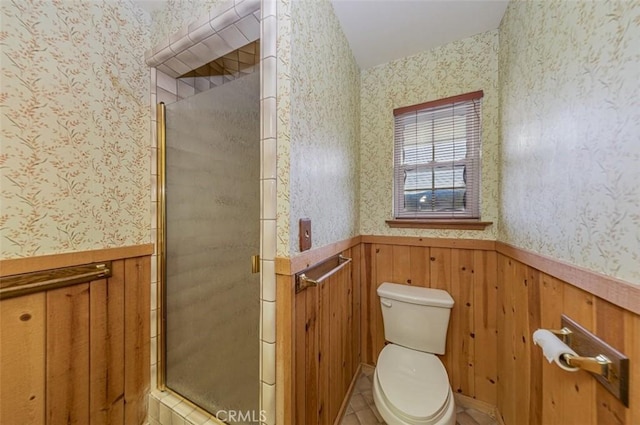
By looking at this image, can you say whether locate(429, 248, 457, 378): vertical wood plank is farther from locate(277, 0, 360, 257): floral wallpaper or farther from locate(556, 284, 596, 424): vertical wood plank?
locate(556, 284, 596, 424): vertical wood plank

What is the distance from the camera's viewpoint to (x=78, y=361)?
1.00 metres

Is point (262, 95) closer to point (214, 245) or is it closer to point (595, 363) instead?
point (214, 245)

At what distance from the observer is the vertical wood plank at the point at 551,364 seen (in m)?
0.77

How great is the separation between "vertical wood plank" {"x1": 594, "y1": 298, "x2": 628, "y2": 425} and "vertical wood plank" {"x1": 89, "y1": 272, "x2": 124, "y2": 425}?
1873 mm

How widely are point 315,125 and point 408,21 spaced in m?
0.94

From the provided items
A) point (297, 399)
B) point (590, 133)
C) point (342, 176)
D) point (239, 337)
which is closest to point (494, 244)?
point (590, 133)

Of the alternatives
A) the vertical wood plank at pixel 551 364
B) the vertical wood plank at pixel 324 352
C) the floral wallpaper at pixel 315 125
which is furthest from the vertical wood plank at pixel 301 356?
the vertical wood plank at pixel 551 364

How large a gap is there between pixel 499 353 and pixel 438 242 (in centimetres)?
71

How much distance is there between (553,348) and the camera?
0.65 meters

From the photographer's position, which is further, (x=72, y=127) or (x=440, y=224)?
(x=440, y=224)

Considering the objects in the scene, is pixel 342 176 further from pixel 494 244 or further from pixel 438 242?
pixel 494 244

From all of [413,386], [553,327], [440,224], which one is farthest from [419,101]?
[413,386]

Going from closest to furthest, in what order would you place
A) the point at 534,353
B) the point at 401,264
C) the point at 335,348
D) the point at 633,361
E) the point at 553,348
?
the point at 633,361, the point at 553,348, the point at 534,353, the point at 335,348, the point at 401,264

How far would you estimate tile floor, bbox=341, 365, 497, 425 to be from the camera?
131cm
